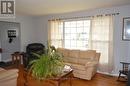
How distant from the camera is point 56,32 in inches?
230

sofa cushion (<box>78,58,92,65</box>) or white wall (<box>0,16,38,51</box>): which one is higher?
white wall (<box>0,16,38,51</box>)

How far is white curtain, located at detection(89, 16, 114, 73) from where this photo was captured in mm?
4418

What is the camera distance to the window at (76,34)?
5.14 meters

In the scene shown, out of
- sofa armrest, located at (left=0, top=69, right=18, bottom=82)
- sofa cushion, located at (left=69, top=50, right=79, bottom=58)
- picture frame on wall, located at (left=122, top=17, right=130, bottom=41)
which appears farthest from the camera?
sofa cushion, located at (left=69, top=50, right=79, bottom=58)

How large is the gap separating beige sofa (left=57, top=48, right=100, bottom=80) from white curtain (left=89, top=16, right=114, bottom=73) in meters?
0.35

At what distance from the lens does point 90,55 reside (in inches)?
176

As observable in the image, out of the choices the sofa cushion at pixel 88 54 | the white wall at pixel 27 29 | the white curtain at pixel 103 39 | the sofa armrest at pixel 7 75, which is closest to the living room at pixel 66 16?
the white wall at pixel 27 29

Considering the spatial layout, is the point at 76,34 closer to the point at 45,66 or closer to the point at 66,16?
the point at 66,16

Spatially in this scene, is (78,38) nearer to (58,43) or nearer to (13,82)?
(58,43)

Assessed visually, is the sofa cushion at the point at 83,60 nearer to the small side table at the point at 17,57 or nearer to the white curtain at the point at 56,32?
the white curtain at the point at 56,32

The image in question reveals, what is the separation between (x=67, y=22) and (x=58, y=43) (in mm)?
1024

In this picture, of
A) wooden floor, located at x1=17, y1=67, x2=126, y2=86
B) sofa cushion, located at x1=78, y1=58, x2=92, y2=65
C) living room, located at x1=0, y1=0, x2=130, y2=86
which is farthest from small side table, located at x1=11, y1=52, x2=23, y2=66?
sofa cushion, located at x1=78, y1=58, x2=92, y2=65

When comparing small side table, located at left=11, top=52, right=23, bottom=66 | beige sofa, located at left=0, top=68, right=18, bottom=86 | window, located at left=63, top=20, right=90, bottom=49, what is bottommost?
small side table, located at left=11, top=52, right=23, bottom=66

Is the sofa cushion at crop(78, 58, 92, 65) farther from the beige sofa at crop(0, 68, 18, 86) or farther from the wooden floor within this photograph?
the beige sofa at crop(0, 68, 18, 86)
